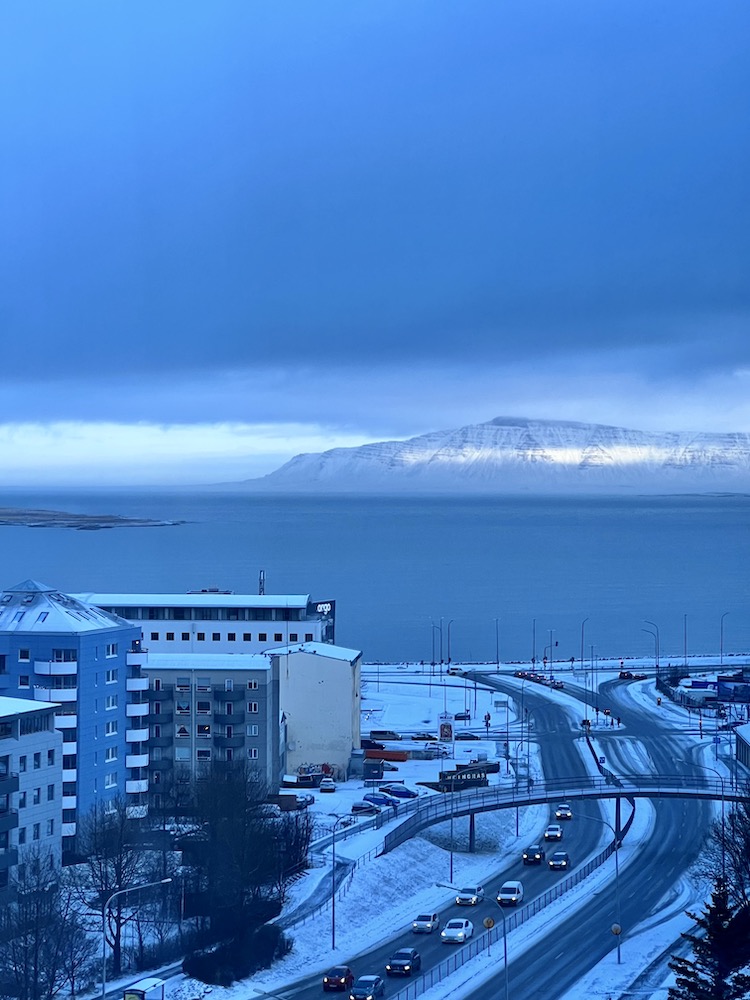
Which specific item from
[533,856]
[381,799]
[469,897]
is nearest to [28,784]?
[469,897]

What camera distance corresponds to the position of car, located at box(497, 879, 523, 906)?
80.8 feet

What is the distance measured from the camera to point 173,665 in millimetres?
32875

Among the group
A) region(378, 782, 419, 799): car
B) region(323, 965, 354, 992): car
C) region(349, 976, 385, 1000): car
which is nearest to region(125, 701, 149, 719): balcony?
region(378, 782, 419, 799): car

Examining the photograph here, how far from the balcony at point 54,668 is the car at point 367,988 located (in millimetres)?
10519

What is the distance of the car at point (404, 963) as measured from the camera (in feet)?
67.8

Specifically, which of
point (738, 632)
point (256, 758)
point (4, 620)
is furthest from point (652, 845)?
point (738, 632)

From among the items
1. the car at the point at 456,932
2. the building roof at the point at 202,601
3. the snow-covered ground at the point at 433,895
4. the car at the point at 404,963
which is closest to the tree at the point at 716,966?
the snow-covered ground at the point at 433,895

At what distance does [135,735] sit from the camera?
96.7 ft

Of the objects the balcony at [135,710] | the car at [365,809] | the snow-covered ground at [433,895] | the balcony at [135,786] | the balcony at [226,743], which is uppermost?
the balcony at [135,710]

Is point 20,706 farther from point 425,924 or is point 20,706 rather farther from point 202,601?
point 202,601

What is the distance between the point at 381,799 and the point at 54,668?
330 inches

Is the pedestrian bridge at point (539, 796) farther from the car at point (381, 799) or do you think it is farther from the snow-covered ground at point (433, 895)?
the car at point (381, 799)

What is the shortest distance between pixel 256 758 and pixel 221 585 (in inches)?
2975

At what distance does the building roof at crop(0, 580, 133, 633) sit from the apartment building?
3026 mm
